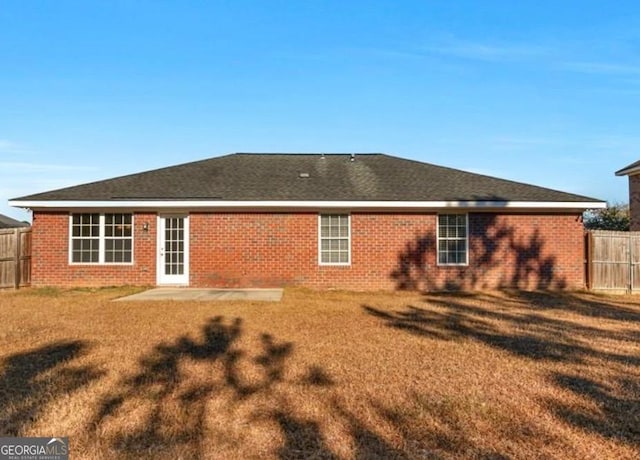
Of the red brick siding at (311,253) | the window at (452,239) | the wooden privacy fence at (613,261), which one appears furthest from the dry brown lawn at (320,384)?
the wooden privacy fence at (613,261)

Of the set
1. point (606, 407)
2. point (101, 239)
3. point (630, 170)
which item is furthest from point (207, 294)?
point (630, 170)

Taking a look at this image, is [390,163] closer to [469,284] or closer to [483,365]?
[469,284]

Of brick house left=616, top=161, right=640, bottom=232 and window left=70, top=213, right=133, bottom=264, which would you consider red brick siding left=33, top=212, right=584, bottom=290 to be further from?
brick house left=616, top=161, right=640, bottom=232

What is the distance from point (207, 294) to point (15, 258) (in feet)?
19.5

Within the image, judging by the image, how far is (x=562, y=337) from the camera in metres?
8.00

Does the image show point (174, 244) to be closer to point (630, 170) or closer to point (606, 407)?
point (606, 407)

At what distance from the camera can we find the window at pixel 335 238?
1477 centimetres

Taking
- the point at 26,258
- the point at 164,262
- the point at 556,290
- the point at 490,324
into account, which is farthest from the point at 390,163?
the point at 26,258

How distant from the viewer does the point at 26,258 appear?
1462 centimetres

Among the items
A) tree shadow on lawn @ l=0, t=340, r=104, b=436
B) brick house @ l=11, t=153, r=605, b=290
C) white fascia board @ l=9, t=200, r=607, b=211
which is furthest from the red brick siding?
tree shadow on lawn @ l=0, t=340, r=104, b=436

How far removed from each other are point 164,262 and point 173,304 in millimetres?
3877

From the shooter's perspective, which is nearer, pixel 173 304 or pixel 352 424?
pixel 352 424

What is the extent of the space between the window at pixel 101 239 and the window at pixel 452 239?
9.12 m

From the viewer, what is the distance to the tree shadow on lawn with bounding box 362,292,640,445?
4617 mm
